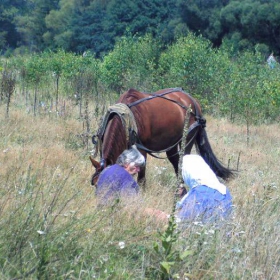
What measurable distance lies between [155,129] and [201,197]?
9.01ft

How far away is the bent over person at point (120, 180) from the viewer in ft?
14.8

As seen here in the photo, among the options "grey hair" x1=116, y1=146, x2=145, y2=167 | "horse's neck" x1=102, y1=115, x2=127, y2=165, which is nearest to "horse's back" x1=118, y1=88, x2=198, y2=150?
"horse's neck" x1=102, y1=115, x2=127, y2=165

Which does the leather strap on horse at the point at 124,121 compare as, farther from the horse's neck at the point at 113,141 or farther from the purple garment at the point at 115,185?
the purple garment at the point at 115,185

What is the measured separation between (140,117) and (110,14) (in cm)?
4540

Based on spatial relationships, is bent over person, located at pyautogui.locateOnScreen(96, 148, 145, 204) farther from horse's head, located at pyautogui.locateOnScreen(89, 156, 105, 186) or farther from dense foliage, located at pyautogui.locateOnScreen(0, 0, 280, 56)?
dense foliage, located at pyautogui.locateOnScreen(0, 0, 280, 56)

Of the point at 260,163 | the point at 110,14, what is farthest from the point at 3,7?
the point at 260,163

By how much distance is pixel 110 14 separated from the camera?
166 ft

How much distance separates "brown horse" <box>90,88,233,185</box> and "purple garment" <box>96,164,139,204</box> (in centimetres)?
62

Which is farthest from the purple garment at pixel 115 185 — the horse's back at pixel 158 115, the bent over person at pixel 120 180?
the horse's back at pixel 158 115

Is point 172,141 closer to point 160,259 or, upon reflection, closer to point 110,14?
point 160,259

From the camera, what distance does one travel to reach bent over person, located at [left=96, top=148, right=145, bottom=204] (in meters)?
4.52

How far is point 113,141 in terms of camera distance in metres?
6.13

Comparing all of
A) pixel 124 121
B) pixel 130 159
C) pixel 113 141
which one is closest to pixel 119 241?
pixel 130 159

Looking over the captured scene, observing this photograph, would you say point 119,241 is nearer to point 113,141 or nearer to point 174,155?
point 113,141
